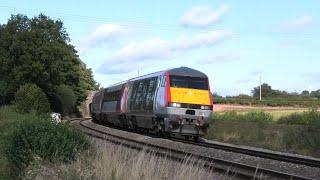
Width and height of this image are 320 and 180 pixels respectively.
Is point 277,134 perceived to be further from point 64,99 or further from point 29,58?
point 64,99

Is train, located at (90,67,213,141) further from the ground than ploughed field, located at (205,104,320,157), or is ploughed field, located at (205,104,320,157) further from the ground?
train, located at (90,67,213,141)

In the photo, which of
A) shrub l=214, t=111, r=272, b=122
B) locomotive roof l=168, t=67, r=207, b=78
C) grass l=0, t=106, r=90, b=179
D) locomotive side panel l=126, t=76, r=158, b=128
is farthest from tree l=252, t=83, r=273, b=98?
grass l=0, t=106, r=90, b=179

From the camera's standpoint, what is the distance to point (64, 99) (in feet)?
280

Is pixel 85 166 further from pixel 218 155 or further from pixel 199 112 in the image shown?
pixel 199 112

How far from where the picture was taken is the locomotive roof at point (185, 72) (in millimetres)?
29031

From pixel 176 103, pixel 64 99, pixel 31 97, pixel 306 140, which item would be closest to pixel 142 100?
pixel 176 103

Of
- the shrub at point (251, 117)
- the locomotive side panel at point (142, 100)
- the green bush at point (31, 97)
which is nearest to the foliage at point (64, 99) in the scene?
the green bush at point (31, 97)

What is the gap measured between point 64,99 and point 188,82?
5831 centimetres

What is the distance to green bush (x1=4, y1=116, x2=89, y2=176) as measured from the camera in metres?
13.1

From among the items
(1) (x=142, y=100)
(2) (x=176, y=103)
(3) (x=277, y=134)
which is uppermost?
(1) (x=142, y=100)

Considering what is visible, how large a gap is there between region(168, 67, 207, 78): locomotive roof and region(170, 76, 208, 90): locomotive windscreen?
0.17 metres

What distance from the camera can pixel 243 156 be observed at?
19.7 m

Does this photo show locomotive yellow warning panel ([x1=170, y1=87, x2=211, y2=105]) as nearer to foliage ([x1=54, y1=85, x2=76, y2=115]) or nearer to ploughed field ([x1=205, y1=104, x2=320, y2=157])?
ploughed field ([x1=205, y1=104, x2=320, y2=157])

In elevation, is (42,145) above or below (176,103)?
below
